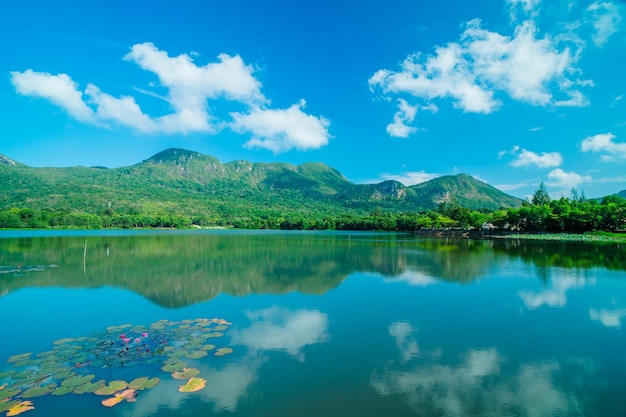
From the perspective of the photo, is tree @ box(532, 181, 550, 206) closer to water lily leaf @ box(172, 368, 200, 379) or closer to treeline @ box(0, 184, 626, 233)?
treeline @ box(0, 184, 626, 233)

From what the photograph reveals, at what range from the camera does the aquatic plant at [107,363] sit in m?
7.58

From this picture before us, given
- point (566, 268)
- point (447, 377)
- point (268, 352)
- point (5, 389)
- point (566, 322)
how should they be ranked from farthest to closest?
1. point (566, 268)
2. point (566, 322)
3. point (268, 352)
4. point (447, 377)
5. point (5, 389)

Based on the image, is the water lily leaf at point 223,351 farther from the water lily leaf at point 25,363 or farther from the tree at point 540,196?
the tree at point 540,196

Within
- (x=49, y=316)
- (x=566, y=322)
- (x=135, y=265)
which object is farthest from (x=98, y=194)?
(x=566, y=322)

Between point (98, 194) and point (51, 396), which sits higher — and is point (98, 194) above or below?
above

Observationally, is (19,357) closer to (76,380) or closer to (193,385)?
(76,380)

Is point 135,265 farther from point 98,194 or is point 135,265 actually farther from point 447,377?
point 98,194

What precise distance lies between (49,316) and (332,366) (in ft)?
40.5

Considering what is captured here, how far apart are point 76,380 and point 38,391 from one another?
0.70 m

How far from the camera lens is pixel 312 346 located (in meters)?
11.0

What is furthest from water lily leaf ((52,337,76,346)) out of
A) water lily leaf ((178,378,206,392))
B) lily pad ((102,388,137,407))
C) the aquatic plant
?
water lily leaf ((178,378,206,392))

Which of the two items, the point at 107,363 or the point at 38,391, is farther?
the point at 107,363

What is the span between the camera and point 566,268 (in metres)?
28.5

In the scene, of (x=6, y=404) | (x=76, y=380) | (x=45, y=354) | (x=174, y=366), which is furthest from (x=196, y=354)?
(x=45, y=354)
